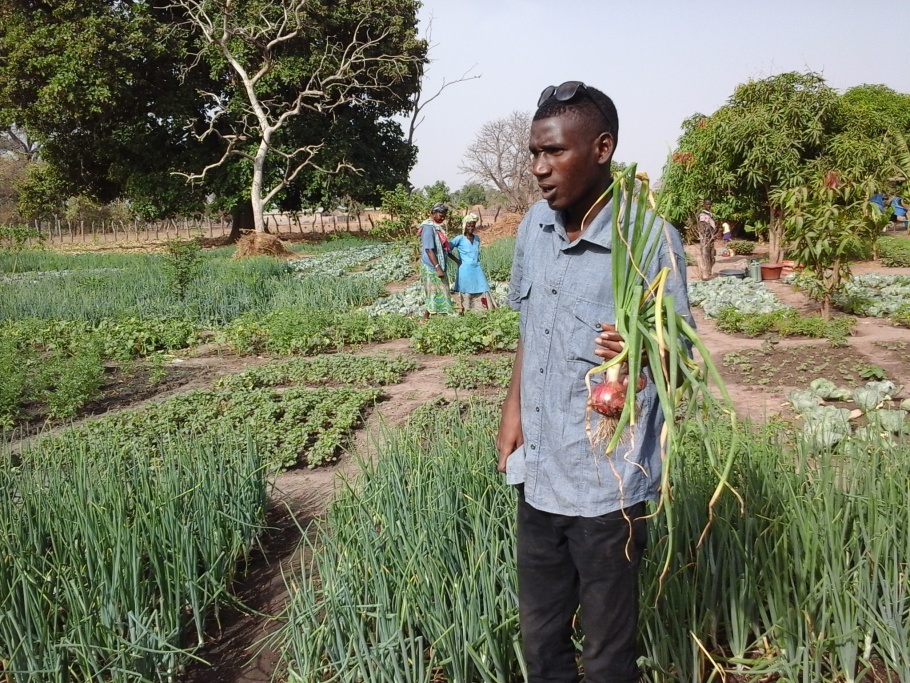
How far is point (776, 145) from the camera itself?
12008 mm

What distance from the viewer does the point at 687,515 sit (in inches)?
80.4

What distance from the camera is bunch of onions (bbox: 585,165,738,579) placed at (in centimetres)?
134

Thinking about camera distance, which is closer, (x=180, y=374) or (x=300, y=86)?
(x=180, y=374)

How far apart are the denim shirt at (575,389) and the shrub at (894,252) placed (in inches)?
546

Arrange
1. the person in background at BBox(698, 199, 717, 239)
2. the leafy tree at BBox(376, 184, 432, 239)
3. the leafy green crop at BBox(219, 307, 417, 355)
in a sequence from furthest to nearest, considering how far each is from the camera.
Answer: the leafy tree at BBox(376, 184, 432, 239), the person in background at BBox(698, 199, 717, 239), the leafy green crop at BBox(219, 307, 417, 355)

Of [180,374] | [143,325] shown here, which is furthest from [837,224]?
[143,325]

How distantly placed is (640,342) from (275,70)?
74.1ft

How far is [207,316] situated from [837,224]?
23.6ft

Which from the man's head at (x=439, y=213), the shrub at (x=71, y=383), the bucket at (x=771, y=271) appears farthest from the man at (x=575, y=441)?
the bucket at (x=771, y=271)

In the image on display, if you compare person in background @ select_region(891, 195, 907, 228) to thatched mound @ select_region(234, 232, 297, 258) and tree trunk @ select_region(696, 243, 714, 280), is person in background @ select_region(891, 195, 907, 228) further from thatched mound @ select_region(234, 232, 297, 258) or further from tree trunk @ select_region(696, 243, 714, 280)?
thatched mound @ select_region(234, 232, 297, 258)

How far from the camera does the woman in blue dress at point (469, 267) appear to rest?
26.7ft

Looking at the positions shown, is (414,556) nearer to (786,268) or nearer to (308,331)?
(308,331)

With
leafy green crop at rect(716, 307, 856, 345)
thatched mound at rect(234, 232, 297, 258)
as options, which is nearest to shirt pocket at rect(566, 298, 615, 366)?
leafy green crop at rect(716, 307, 856, 345)

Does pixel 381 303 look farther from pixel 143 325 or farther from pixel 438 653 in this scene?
pixel 438 653
